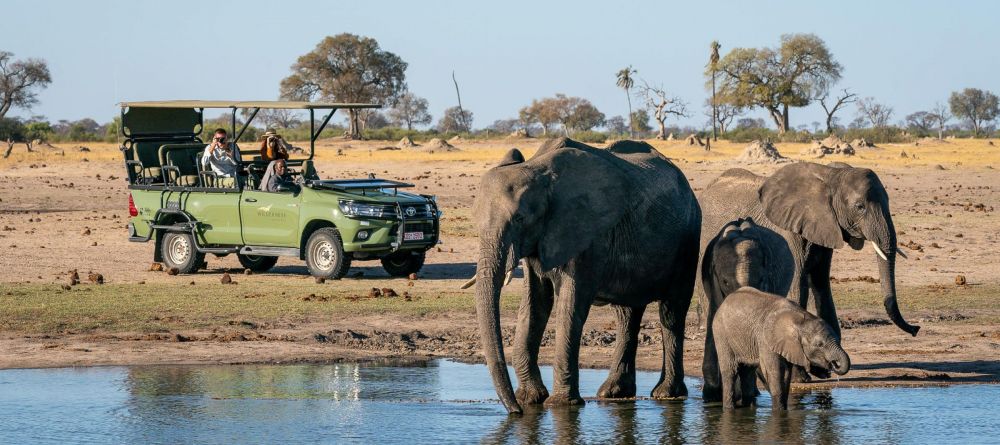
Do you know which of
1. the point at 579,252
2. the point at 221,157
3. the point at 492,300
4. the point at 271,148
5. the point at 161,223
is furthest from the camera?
the point at 161,223

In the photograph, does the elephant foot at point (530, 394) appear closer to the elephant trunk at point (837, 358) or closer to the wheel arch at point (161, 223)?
the elephant trunk at point (837, 358)

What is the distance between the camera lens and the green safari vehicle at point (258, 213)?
63.3 ft

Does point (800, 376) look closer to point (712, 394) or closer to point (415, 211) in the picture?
point (712, 394)

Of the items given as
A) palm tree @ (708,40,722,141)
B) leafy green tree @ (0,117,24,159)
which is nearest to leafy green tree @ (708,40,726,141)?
palm tree @ (708,40,722,141)

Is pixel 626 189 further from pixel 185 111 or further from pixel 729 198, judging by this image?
pixel 185 111

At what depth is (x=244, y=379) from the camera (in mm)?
12047

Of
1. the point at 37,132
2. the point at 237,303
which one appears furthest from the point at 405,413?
the point at 37,132

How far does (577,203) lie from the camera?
→ 33.0 ft

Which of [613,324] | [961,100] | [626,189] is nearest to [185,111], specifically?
[613,324]

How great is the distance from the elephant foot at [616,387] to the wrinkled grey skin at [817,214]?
1877mm

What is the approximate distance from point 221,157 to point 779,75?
6150 centimetres

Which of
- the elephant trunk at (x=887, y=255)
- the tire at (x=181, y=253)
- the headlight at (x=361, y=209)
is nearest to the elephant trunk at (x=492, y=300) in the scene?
the elephant trunk at (x=887, y=255)

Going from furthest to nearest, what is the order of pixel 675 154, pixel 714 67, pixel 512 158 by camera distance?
pixel 714 67
pixel 675 154
pixel 512 158

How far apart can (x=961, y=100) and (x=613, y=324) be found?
91.7 meters
